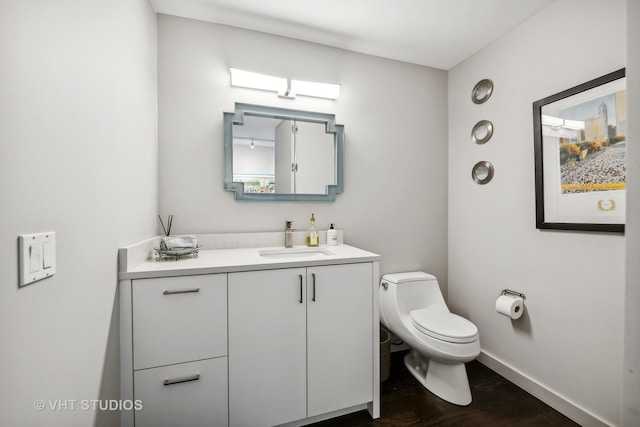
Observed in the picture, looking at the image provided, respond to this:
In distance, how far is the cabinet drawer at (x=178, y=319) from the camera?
1.18 metres

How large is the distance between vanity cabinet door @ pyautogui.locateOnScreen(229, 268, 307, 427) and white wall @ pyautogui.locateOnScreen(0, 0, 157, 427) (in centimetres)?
49

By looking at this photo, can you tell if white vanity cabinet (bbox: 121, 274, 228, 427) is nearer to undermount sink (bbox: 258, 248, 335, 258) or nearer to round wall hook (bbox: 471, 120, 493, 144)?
undermount sink (bbox: 258, 248, 335, 258)

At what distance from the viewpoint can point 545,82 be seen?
1.64m

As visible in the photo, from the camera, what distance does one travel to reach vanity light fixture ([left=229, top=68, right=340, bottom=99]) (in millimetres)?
1792

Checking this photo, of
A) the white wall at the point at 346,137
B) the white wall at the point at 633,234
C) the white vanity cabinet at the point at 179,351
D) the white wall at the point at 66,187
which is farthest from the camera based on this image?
the white wall at the point at 346,137

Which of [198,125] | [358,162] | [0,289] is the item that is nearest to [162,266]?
[0,289]

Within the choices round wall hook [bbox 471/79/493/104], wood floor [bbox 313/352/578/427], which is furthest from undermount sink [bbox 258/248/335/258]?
round wall hook [bbox 471/79/493/104]

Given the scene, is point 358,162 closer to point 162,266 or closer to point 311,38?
point 311,38

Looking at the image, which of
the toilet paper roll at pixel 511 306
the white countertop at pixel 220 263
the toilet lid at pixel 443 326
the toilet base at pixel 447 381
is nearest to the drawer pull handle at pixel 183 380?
the white countertop at pixel 220 263

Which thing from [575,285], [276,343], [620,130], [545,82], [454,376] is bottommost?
[454,376]

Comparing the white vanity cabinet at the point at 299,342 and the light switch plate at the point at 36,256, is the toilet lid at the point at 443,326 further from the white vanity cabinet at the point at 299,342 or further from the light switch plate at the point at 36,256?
the light switch plate at the point at 36,256

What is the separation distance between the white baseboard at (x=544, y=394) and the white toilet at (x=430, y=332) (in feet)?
1.23

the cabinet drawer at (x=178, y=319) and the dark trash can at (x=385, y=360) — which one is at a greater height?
the cabinet drawer at (x=178, y=319)

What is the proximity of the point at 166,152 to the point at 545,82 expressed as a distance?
2.38m
